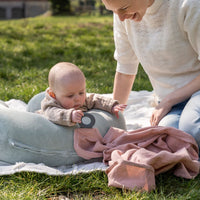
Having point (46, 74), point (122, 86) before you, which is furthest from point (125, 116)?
point (46, 74)

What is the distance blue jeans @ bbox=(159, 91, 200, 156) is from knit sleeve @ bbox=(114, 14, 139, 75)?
0.65 metres

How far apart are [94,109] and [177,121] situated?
63 centimetres

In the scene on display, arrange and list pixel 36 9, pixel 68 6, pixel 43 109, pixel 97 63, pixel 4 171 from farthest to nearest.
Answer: pixel 36 9 < pixel 68 6 < pixel 97 63 < pixel 43 109 < pixel 4 171

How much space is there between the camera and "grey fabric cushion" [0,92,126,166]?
7.93ft

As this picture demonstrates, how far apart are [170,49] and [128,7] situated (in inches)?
20.1

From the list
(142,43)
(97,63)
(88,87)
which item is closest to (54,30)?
(97,63)

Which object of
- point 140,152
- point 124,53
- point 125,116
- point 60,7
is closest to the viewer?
point 140,152

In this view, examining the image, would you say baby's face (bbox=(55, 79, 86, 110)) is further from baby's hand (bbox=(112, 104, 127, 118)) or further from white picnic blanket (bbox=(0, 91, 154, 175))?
white picnic blanket (bbox=(0, 91, 154, 175))

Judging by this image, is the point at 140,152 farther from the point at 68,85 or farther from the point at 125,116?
the point at 125,116

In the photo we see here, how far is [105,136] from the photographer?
2604 mm

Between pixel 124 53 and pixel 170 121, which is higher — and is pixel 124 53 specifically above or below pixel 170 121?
above

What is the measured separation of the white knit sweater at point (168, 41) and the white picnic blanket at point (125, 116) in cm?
58

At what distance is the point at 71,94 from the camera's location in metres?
2.60

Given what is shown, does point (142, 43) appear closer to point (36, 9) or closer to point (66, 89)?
point (66, 89)
